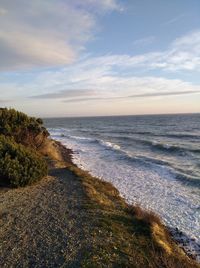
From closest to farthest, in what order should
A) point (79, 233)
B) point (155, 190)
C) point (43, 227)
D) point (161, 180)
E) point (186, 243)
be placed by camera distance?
point (79, 233) → point (43, 227) → point (186, 243) → point (155, 190) → point (161, 180)

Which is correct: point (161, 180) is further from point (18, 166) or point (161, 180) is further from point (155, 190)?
point (18, 166)

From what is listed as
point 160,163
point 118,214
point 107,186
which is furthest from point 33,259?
point 160,163

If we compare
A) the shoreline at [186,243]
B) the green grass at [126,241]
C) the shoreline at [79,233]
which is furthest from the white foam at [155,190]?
the green grass at [126,241]

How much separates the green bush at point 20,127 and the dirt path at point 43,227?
26.0 feet

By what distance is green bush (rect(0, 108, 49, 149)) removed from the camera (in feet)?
67.2

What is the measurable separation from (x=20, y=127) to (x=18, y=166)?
7898 mm

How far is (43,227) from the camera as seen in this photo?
890 cm

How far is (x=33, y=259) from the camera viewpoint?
7.14m

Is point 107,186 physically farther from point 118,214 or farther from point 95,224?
point 95,224

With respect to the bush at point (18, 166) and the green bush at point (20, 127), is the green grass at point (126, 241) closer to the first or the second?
the bush at point (18, 166)

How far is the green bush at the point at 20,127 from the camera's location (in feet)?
67.2

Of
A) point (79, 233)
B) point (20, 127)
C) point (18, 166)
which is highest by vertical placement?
point (20, 127)

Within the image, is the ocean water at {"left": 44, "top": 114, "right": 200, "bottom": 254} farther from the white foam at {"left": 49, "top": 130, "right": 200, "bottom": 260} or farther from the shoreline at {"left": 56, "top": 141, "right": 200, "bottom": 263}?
the shoreline at {"left": 56, "top": 141, "right": 200, "bottom": 263}

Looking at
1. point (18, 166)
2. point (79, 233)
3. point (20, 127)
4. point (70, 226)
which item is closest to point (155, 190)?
point (18, 166)
